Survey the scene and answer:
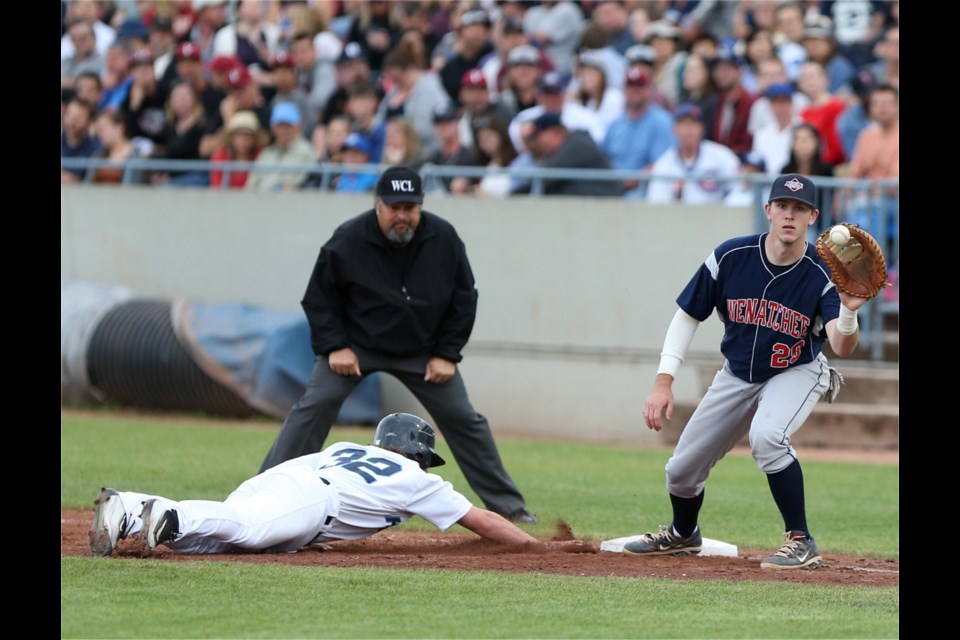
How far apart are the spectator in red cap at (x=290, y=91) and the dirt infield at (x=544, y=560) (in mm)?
10383

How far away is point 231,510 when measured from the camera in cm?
765

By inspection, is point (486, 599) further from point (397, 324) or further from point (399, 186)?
point (399, 186)

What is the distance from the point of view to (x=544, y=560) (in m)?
8.05

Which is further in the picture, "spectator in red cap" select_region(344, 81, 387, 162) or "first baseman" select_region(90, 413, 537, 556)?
"spectator in red cap" select_region(344, 81, 387, 162)

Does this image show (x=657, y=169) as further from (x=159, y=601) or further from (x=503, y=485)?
(x=159, y=601)

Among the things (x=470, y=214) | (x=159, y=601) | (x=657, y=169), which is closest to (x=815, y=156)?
(x=657, y=169)

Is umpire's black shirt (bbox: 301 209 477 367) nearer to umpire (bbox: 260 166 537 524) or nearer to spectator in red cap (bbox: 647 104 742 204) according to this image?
umpire (bbox: 260 166 537 524)

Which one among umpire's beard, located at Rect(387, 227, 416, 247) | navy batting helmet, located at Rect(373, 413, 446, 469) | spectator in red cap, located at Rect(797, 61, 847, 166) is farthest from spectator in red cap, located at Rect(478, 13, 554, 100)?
navy batting helmet, located at Rect(373, 413, 446, 469)

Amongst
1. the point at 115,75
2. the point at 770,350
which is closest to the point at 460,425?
the point at 770,350

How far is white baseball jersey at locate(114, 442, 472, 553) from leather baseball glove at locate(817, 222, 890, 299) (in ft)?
7.28

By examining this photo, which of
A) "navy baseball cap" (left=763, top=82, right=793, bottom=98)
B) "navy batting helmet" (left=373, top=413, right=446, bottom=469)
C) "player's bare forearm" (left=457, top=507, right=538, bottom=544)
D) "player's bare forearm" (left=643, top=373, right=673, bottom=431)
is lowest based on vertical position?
"player's bare forearm" (left=457, top=507, right=538, bottom=544)

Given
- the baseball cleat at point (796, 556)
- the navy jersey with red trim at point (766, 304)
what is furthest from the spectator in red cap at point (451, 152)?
the baseball cleat at point (796, 556)

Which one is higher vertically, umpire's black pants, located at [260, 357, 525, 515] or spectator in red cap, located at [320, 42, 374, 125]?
spectator in red cap, located at [320, 42, 374, 125]

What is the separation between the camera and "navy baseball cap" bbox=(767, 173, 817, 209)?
7.83 m
